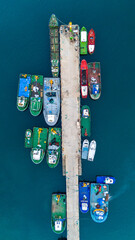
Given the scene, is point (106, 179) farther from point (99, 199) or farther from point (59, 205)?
point (59, 205)

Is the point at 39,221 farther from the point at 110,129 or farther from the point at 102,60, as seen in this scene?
the point at 102,60

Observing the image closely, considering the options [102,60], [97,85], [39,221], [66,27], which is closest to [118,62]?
[102,60]

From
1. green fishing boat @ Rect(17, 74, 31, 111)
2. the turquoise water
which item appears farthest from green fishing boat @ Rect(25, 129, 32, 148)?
green fishing boat @ Rect(17, 74, 31, 111)

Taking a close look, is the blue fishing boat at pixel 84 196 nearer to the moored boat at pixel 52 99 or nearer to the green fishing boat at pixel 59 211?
the green fishing boat at pixel 59 211

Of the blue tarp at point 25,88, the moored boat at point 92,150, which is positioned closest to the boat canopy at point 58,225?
the moored boat at point 92,150

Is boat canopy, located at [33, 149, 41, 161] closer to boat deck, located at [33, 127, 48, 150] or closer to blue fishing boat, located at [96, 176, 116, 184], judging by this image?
boat deck, located at [33, 127, 48, 150]

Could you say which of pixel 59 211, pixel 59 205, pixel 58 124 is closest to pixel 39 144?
pixel 58 124
